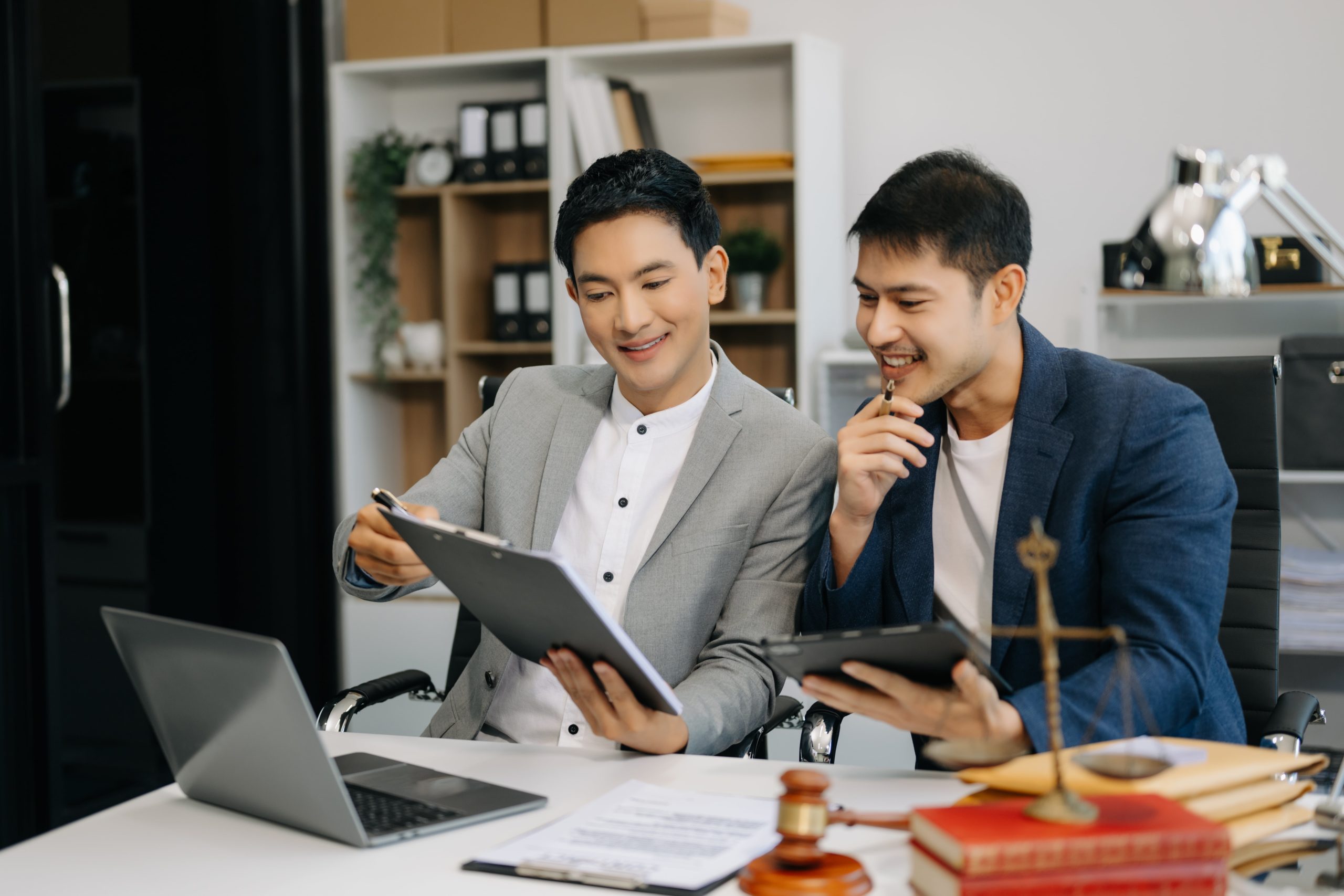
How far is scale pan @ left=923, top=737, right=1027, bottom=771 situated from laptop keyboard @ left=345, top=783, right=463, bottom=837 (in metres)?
0.45

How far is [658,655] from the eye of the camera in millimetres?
1710

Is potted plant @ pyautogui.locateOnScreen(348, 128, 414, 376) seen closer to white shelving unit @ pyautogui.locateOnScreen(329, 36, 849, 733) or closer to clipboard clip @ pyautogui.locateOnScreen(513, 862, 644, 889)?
white shelving unit @ pyautogui.locateOnScreen(329, 36, 849, 733)

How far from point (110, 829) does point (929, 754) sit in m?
0.77

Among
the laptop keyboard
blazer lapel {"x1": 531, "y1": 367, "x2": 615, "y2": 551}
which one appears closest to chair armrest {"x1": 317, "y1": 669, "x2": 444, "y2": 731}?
blazer lapel {"x1": 531, "y1": 367, "x2": 615, "y2": 551}

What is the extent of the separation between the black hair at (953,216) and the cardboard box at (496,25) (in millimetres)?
2340

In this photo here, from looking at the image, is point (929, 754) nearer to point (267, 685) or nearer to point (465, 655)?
point (267, 685)

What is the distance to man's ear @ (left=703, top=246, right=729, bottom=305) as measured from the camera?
1895 mm

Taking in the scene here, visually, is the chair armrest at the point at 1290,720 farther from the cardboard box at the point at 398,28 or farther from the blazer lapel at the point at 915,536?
the cardboard box at the point at 398,28

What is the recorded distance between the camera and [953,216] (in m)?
1.59

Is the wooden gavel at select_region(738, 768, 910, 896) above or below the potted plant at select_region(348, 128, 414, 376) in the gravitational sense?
below

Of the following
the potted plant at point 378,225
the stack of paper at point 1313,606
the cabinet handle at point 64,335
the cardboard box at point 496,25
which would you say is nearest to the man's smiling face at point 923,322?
the stack of paper at point 1313,606

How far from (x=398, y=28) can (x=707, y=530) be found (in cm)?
266

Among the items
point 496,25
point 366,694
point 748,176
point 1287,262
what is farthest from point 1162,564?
point 496,25

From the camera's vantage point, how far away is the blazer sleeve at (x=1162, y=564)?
1367 mm
